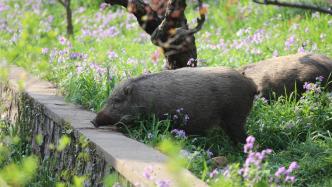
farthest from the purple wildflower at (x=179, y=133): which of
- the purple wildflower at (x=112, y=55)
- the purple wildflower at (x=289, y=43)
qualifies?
the purple wildflower at (x=289, y=43)

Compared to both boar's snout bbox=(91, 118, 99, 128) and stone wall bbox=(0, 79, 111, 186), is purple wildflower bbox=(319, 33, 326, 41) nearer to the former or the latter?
stone wall bbox=(0, 79, 111, 186)

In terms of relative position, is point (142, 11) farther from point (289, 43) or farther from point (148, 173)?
point (148, 173)

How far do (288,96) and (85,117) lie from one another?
5.91 feet

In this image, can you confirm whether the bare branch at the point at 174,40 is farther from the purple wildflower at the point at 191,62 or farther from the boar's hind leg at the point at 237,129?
the boar's hind leg at the point at 237,129

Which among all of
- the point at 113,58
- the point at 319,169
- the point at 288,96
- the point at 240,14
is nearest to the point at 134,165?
the point at 319,169

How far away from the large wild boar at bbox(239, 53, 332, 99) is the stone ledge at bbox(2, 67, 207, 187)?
1556 mm

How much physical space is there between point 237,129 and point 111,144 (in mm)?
1115

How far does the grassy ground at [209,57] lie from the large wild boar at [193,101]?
12cm

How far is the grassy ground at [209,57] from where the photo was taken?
481 centimetres

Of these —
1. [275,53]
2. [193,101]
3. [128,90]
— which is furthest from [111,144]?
[275,53]

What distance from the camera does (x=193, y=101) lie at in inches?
215

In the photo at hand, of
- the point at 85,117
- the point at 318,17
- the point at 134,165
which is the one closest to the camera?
the point at 134,165

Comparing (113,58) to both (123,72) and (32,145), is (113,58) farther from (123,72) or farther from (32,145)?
(32,145)

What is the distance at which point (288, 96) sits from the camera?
639 cm
